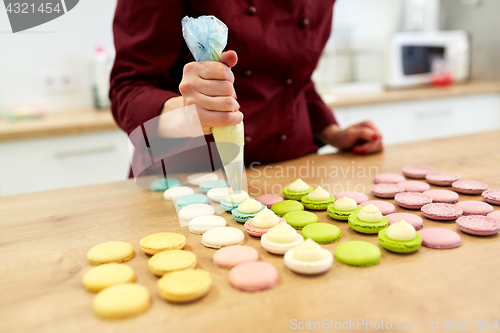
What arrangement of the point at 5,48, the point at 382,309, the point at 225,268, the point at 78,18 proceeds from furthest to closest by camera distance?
the point at 78,18 < the point at 5,48 < the point at 225,268 < the point at 382,309

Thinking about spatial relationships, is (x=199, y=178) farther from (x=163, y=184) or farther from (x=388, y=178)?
(x=388, y=178)

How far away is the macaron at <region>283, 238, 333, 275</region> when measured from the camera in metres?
0.51

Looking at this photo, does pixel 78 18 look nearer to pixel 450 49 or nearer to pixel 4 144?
pixel 4 144

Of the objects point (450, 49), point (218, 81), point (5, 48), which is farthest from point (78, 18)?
point (450, 49)

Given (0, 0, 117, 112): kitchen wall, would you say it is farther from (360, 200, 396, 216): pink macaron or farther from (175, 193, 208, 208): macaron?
(360, 200, 396, 216): pink macaron

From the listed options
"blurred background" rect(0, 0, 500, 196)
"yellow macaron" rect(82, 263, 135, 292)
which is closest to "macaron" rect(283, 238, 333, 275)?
"yellow macaron" rect(82, 263, 135, 292)

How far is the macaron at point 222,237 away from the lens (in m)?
0.61

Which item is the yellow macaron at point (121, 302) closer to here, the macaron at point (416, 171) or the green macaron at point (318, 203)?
the green macaron at point (318, 203)

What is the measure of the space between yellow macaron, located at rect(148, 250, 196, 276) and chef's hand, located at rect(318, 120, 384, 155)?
2.59ft

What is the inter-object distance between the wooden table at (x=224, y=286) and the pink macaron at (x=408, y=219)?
0.11 ft

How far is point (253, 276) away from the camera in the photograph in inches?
19.5

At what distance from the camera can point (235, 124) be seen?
2.36 ft

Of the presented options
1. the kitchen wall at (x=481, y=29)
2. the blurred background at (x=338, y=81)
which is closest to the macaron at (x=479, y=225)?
the blurred background at (x=338, y=81)

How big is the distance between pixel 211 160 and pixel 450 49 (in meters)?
2.53
